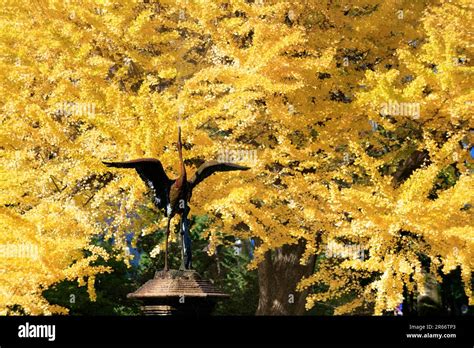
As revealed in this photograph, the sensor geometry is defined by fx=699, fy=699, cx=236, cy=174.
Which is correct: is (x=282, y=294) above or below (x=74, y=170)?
below

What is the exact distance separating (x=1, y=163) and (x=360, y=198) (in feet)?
19.6

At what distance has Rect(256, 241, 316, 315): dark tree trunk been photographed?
13.2 m

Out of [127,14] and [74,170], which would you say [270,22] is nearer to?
[127,14]

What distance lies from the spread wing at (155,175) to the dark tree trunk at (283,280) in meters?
4.90

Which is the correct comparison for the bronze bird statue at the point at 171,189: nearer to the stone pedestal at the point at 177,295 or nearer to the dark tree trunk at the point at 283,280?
the stone pedestal at the point at 177,295

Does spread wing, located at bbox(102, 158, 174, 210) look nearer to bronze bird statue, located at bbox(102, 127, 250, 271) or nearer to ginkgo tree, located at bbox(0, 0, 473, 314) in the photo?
bronze bird statue, located at bbox(102, 127, 250, 271)

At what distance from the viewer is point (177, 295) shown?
7.97 m

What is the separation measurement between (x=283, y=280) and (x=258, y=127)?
9.94ft

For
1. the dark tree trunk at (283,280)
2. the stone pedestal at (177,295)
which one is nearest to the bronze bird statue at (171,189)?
the stone pedestal at (177,295)

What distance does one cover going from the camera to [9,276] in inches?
352

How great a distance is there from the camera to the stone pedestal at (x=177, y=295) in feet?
26.3

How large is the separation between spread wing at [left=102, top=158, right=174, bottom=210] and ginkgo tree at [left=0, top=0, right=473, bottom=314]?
112cm

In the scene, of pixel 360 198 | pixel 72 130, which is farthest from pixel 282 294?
pixel 72 130

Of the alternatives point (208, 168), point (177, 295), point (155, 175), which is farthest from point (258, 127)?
point (177, 295)
